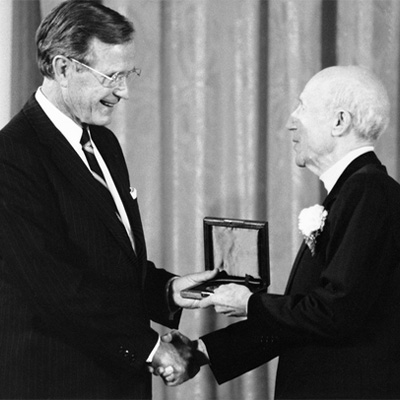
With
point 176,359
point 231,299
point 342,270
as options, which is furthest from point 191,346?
point 342,270

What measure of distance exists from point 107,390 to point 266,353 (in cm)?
49

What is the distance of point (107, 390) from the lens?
200 cm

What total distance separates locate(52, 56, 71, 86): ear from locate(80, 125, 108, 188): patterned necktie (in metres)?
0.17

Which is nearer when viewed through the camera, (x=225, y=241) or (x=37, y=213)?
(x=37, y=213)

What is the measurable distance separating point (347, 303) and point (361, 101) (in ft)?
1.75

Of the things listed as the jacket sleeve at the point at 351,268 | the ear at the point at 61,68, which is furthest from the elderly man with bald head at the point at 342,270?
the ear at the point at 61,68

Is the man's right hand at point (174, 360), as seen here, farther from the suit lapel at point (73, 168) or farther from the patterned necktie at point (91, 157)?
the patterned necktie at point (91, 157)

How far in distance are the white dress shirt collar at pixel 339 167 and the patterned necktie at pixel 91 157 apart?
2.01 ft

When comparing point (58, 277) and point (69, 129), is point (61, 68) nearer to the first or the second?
point (69, 129)

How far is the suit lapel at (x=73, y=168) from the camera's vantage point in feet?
6.39

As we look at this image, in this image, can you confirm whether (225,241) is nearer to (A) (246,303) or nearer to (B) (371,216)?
(A) (246,303)

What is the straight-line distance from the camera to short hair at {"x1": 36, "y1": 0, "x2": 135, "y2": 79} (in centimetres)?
196

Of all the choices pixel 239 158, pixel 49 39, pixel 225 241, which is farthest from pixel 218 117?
pixel 49 39

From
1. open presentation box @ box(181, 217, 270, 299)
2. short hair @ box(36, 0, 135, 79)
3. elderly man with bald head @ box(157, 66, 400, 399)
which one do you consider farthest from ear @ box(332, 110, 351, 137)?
short hair @ box(36, 0, 135, 79)
